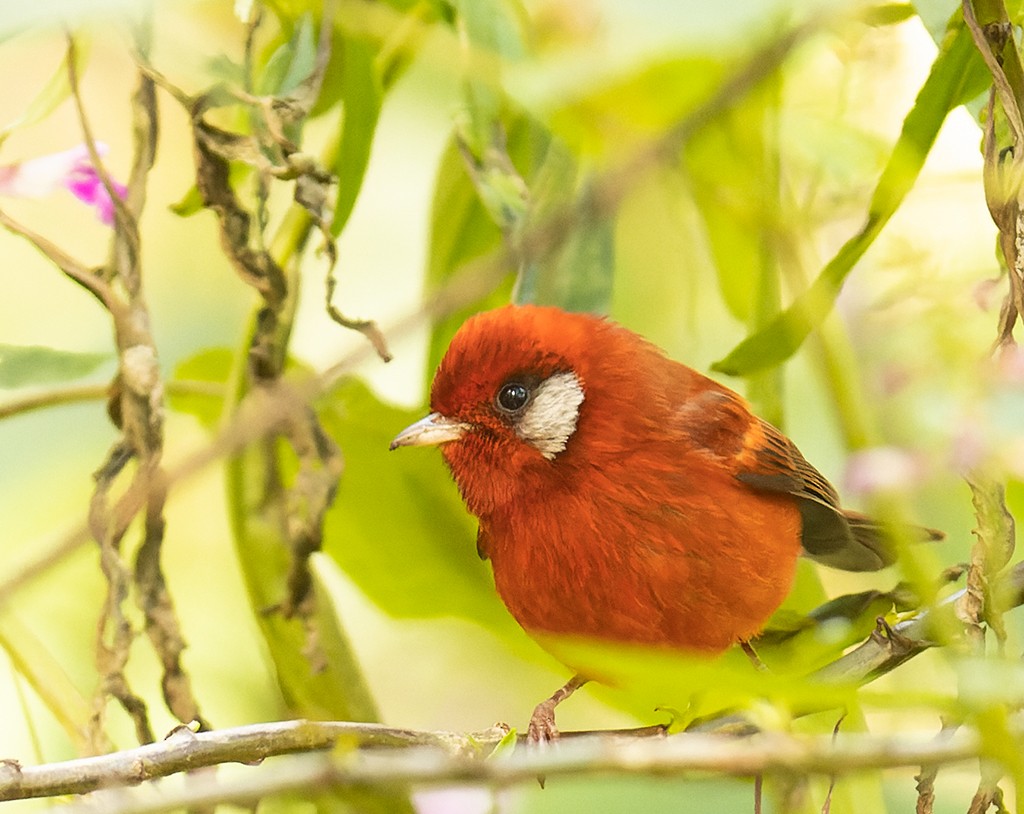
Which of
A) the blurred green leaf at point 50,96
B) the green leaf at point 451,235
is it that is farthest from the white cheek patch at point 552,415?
the blurred green leaf at point 50,96

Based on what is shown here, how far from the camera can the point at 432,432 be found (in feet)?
5.95

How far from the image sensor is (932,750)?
76 centimetres

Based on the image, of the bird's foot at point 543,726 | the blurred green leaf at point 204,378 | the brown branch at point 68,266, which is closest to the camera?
the brown branch at point 68,266

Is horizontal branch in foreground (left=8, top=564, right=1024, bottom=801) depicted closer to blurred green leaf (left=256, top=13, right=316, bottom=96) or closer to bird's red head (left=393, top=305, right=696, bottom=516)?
bird's red head (left=393, top=305, right=696, bottom=516)

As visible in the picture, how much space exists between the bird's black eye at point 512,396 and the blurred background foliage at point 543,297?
0.17 meters

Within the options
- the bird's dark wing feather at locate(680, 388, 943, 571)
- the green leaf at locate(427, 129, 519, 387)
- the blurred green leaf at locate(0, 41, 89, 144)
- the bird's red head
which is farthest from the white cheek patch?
the blurred green leaf at locate(0, 41, 89, 144)

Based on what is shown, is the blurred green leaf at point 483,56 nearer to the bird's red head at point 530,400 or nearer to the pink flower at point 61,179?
the bird's red head at point 530,400

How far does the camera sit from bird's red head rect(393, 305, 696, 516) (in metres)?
1.78

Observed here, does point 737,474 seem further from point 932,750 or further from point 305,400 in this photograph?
point 932,750

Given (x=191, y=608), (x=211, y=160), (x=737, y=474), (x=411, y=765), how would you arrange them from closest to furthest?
(x=411, y=765) < (x=211, y=160) < (x=737, y=474) < (x=191, y=608)

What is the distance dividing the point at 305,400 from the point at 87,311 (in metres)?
1.49

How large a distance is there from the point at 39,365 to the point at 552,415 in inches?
27.9

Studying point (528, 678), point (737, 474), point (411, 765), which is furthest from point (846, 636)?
point (528, 678)

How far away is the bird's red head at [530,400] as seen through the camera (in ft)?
5.85
